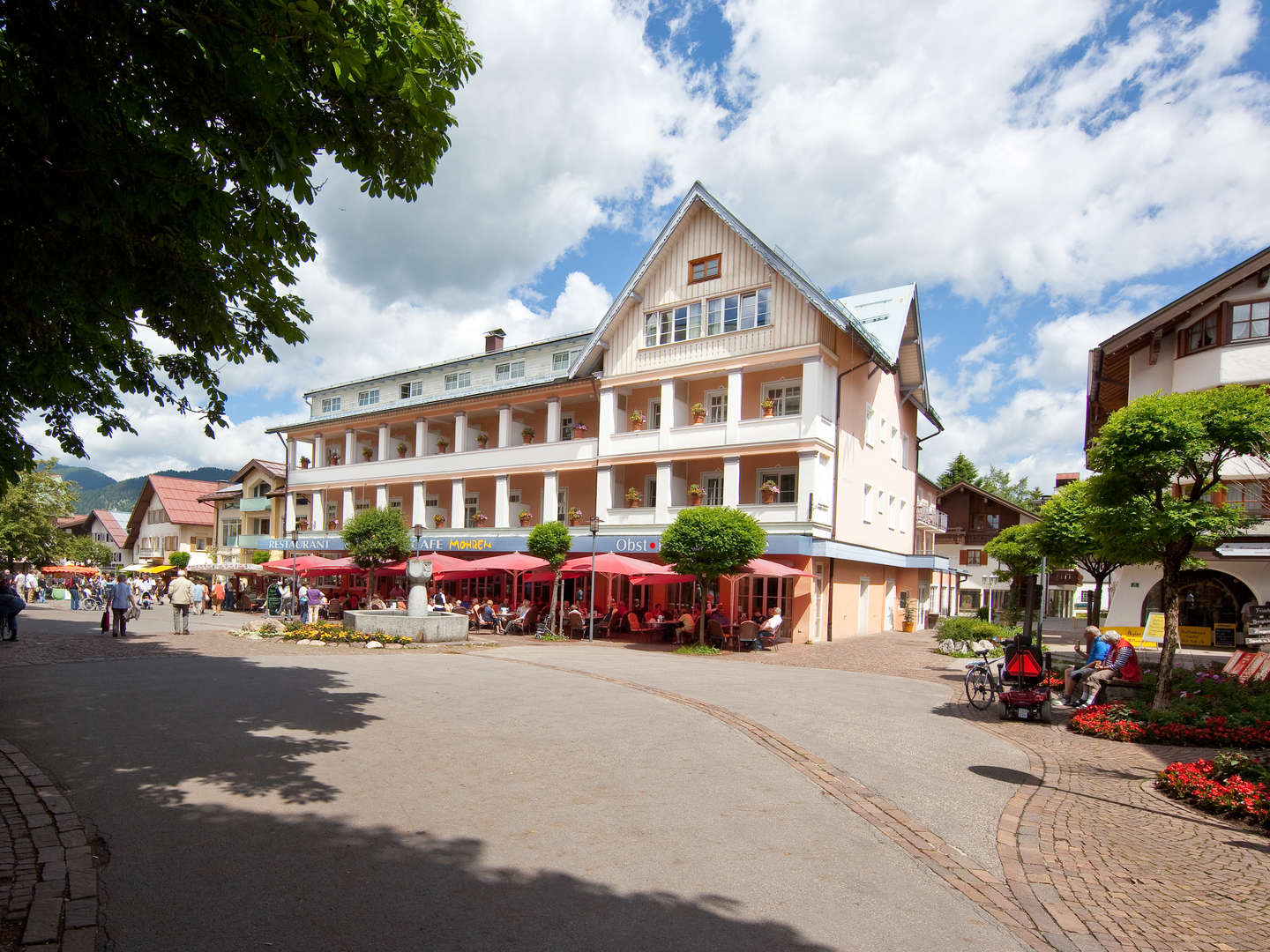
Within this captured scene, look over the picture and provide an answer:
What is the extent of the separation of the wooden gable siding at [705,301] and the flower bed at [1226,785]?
19.1 meters

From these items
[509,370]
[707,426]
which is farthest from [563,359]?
[707,426]

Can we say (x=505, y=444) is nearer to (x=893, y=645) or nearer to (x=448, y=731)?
(x=893, y=645)

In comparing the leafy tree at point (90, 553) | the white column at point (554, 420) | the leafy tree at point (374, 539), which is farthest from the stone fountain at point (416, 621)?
the leafy tree at point (90, 553)

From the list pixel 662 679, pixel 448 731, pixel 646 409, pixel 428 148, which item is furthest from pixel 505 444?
pixel 428 148

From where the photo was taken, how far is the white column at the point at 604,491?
30234 millimetres

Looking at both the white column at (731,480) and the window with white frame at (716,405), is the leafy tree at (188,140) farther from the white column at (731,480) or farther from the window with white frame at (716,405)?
the window with white frame at (716,405)

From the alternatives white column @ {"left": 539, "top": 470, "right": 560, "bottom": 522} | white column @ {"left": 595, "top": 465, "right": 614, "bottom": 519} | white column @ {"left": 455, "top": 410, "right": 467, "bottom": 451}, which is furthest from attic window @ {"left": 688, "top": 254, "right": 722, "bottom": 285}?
white column @ {"left": 455, "top": 410, "right": 467, "bottom": 451}

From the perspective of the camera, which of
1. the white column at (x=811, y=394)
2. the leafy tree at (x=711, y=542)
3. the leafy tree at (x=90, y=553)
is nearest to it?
the leafy tree at (x=711, y=542)

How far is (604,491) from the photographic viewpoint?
3033 centimetres

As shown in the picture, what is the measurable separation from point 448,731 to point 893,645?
2023 cm

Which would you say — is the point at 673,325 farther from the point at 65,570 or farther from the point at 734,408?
the point at 65,570

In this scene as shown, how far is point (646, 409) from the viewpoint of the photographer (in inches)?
1226

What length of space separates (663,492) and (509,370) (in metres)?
11.9

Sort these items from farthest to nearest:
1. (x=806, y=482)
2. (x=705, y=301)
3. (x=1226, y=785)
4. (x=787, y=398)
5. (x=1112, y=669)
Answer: (x=705, y=301) → (x=787, y=398) → (x=806, y=482) → (x=1112, y=669) → (x=1226, y=785)
